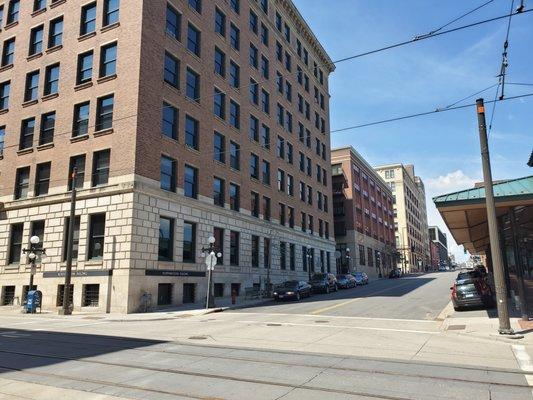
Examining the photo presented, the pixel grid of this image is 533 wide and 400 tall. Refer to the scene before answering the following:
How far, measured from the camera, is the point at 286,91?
5297cm

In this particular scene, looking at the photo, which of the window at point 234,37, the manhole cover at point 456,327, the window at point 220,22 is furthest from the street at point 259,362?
the window at point 234,37

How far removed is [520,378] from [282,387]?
4.71 m

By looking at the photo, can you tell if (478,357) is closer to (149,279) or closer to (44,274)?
(149,279)

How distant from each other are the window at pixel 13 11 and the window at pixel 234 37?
17551mm

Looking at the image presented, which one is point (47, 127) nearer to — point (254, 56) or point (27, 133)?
Result: point (27, 133)

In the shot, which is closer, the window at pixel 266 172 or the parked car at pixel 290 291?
the parked car at pixel 290 291

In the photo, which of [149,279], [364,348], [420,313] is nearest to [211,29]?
[149,279]

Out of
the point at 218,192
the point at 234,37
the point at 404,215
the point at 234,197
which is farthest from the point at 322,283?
the point at 404,215

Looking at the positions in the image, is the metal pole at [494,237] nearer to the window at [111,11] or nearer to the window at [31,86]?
the window at [111,11]

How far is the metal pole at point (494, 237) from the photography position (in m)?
14.1

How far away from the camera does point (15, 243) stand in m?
32.5

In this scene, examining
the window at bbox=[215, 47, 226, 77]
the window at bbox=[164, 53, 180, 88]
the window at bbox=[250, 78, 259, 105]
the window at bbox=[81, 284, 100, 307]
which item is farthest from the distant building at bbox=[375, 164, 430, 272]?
the window at bbox=[81, 284, 100, 307]

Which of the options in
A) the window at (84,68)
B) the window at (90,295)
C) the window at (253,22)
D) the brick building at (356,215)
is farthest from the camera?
the brick building at (356,215)

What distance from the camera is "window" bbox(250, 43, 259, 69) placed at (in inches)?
1777
